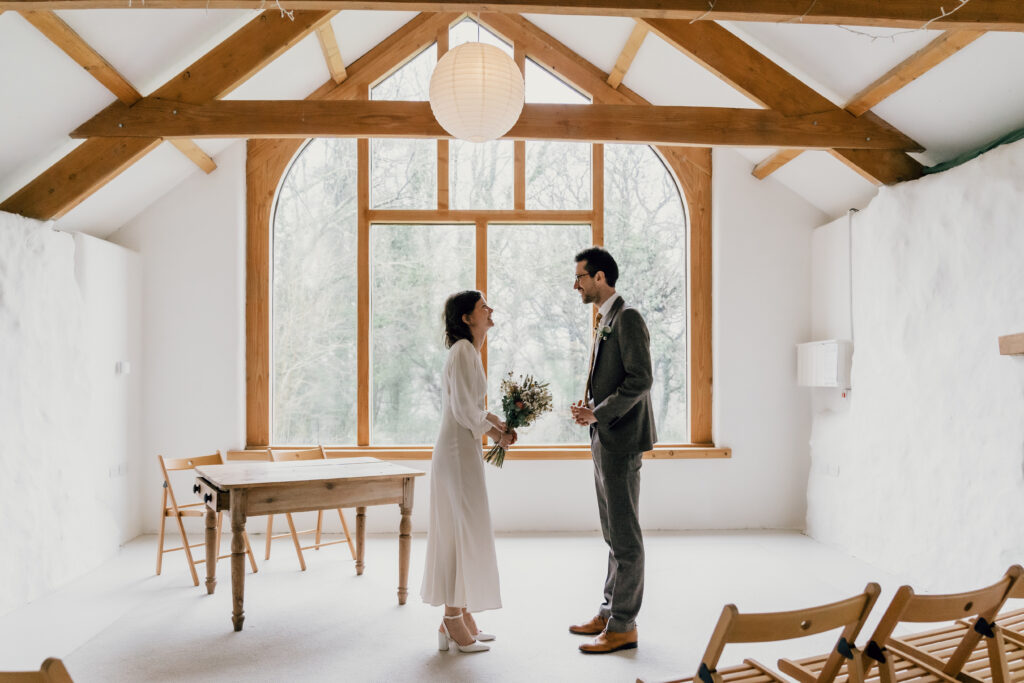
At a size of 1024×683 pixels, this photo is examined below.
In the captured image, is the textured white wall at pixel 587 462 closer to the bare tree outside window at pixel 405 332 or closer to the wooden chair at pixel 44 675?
the bare tree outside window at pixel 405 332

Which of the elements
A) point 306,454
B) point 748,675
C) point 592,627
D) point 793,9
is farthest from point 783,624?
point 306,454

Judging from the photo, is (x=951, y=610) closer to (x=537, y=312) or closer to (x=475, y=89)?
(x=475, y=89)

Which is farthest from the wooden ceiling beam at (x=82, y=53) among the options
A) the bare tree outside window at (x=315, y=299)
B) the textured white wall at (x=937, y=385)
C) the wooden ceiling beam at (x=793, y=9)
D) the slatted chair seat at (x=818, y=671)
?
the textured white wall at (x=937, y=385)

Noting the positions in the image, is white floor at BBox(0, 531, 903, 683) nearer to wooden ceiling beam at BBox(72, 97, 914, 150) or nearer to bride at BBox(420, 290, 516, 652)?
bride at BBox(420, 290, 516, 652)

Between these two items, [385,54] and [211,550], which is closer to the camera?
[211,550]

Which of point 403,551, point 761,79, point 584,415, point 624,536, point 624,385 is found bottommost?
point 403,551

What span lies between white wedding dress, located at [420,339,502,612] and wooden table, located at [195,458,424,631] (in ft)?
2.32

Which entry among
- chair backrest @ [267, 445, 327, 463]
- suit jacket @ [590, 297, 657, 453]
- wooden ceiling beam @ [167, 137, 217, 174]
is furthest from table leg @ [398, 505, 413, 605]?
wooden ceiling beam @ [167, 137, 217, 174]

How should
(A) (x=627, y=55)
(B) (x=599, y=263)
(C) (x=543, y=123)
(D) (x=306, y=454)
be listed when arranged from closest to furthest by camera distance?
1. (B) (x=599, y=263)
2. (C) (x=543, y=123)
3. (D) (x=306, y=454)
4. (A) (x=627, y=55)

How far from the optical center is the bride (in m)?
3.62

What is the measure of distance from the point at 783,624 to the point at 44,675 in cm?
183

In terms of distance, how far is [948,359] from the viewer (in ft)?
15.3

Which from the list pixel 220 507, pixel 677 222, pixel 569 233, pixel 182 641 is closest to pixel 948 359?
pixel 677 222

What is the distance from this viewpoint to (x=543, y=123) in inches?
208
